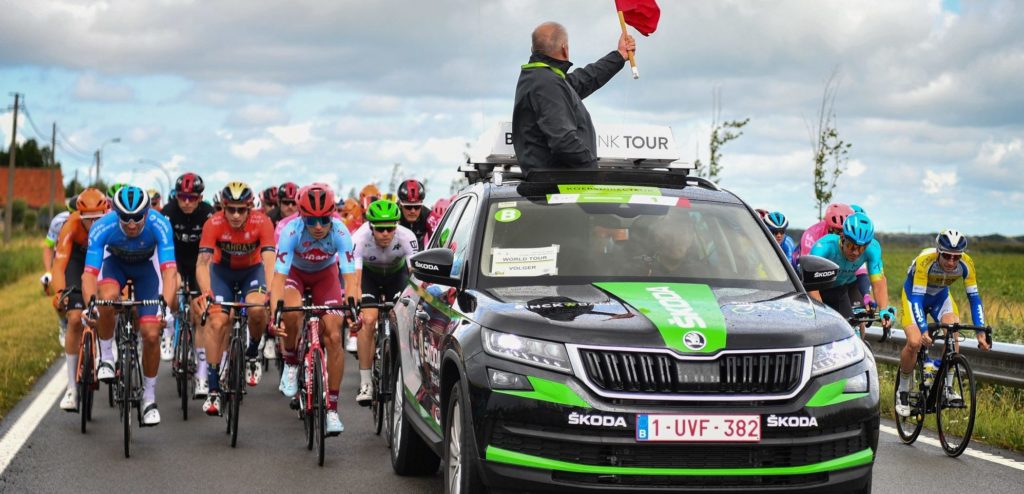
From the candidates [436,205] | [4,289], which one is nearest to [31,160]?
[4,289]

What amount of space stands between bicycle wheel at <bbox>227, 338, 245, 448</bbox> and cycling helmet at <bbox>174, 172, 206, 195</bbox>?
2725 millimetres

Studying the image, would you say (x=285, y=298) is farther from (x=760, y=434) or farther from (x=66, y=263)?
(x=760, y=434)

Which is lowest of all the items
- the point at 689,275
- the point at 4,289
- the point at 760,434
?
the point at 4,289

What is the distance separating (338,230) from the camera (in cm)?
1108

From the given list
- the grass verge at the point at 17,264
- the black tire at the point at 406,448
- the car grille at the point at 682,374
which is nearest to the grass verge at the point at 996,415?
the black tire at the point at 406,448

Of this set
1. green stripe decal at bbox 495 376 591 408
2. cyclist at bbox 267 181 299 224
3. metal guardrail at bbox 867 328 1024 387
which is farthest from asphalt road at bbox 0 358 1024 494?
cyclist at bbox 267 181 299 224

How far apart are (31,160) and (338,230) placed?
555 ft

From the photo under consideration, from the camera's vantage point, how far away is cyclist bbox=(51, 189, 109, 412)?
12070 mm

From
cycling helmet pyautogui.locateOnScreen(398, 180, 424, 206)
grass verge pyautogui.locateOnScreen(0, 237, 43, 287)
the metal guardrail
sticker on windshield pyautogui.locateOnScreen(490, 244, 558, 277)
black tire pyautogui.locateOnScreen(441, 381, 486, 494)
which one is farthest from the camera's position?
grass verge pyautogui.locateOnScreen(0, 237, 43, 287)

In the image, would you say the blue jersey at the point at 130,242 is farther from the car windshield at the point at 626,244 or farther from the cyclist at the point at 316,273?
the car windshield at the point at 626,244

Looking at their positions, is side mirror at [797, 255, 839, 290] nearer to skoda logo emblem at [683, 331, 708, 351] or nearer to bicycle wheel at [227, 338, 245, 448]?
skoda logo emblem at [683, 331, 708, 351]

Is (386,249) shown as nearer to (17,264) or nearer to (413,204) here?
(413,204)

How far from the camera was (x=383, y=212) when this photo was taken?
1203cm

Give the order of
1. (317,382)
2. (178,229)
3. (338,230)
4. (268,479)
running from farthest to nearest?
(178,229), (338,230), (317,382), (268,479)
